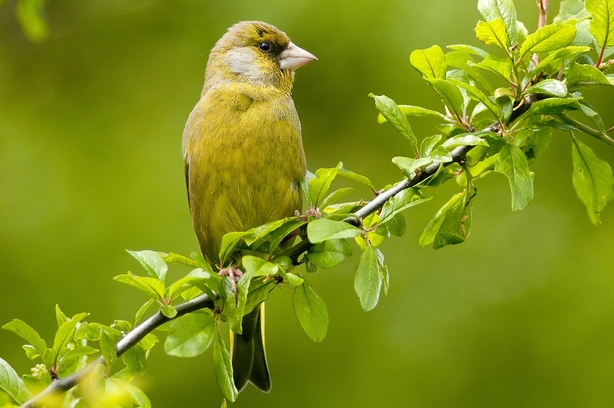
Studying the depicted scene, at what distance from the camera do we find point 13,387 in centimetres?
265

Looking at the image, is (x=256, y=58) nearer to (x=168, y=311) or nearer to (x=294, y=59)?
(x=294, y=59)

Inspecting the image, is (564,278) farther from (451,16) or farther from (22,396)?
(22,396)

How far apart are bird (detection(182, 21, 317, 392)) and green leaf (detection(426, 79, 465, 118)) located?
1.45 m

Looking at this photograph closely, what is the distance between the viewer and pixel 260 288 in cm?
281

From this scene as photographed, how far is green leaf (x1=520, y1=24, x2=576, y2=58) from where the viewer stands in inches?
103

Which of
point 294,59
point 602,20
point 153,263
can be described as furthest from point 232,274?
point 294,59

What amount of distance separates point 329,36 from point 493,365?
104 inches

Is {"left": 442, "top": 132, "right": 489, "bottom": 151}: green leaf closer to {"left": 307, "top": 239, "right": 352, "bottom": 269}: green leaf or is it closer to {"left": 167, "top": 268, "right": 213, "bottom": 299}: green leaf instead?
{"left": 307, "top": 239, "right": 352, "bottom": 269}: green leaf

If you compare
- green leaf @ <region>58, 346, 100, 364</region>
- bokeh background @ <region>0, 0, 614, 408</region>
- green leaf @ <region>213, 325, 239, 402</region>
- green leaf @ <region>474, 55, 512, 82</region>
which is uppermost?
green leaf @ <region>474, 55, 512, 82</region>

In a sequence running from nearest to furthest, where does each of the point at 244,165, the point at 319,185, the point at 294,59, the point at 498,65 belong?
the point at 498,65
the point at 319,185
the point at 244,165
the point at 294,59

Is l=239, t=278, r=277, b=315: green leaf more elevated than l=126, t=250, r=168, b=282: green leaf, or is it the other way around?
l=126, t=250, r=168, b=282: green leaf

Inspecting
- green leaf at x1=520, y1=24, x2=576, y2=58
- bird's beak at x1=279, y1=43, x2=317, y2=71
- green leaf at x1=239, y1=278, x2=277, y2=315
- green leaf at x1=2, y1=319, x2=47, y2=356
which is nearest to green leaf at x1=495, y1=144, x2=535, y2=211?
green leaf at x1=520, y1=24, x2=576, y2=58

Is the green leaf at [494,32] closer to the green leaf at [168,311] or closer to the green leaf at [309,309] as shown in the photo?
the green leaf at [309,309]

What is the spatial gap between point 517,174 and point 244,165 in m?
1.71
